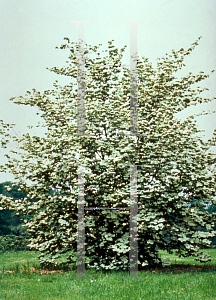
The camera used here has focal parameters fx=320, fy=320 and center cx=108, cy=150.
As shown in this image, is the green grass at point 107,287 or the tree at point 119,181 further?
the tree at point 119,181

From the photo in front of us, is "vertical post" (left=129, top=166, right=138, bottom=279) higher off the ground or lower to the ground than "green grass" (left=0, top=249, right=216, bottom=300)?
higher

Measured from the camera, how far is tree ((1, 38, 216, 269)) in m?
6.72

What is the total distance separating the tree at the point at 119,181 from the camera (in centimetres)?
672

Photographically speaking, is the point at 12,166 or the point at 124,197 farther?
the point at 12,166

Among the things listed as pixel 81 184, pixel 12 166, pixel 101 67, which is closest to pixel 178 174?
pixel 81 184

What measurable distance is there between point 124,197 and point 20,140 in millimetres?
3538

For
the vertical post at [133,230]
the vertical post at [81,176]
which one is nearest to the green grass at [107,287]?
the vertical post at [133,230]

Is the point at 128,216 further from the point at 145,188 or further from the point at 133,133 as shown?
the point at 133,133

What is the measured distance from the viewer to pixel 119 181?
6906mm

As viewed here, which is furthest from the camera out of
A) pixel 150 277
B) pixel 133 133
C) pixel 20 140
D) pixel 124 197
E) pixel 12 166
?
pixel 20 140

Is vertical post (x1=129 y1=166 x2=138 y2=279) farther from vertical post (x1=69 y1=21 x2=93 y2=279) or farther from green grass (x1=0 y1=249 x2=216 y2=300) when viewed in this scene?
vertical post (x1=69 y1=21 x2=93 y2=279)

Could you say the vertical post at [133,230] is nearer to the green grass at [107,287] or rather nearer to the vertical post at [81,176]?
the green grass at [107,287]

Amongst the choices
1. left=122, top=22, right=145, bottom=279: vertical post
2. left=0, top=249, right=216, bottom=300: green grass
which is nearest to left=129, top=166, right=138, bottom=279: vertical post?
left=122, top=22, right=145, bottom=279: vertical post

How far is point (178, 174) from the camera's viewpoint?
724cm
